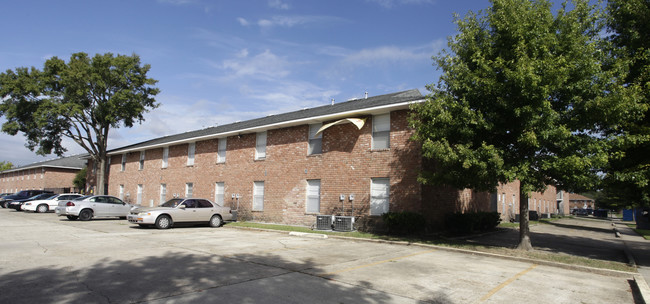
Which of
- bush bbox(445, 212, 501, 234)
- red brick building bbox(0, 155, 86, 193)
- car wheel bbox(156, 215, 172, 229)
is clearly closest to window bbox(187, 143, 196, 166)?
car wheel bbox(156, 215, 172, 229)

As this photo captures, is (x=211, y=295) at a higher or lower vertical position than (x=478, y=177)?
lower

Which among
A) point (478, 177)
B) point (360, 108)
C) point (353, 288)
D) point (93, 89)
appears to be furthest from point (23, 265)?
point (93, 89)

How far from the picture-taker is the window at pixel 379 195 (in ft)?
53.5

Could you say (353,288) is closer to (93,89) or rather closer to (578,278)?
(578,278)

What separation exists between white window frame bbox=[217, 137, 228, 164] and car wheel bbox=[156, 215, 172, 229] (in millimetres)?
7791

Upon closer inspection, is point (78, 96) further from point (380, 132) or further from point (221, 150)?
point (380, 132)

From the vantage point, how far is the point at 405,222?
47.9 ft

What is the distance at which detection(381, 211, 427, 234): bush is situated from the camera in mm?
14602

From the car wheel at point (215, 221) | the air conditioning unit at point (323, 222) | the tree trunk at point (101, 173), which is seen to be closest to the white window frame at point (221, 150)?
the car wheel at point (215, 221)

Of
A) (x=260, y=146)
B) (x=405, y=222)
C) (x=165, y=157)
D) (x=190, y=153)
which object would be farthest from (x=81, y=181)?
(x=405, y=222)

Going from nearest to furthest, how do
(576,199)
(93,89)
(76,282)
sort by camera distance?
(76,282) < (93,89) < (576,199)

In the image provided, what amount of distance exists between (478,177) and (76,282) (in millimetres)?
10494

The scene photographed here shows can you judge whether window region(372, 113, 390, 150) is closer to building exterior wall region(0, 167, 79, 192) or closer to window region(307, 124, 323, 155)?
window region(307, 124, 323, 155)

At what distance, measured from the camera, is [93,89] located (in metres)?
32.3
